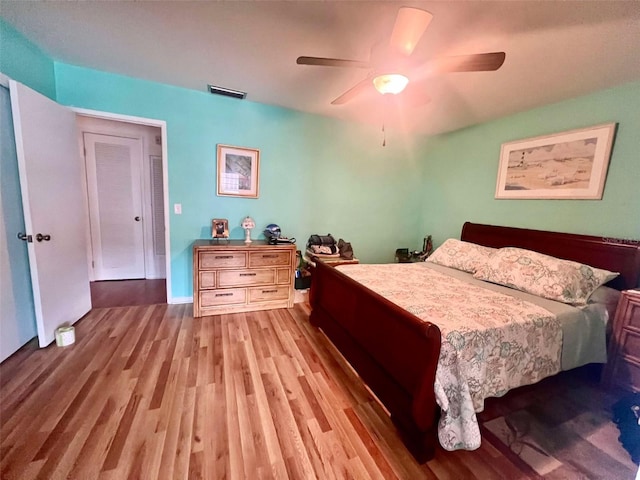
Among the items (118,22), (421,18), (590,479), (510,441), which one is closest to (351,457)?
(510,441)

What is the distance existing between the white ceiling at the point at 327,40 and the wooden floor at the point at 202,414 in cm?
241

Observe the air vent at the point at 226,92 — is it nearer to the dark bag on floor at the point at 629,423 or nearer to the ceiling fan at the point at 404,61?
the ceiling fan at the point at 404,61

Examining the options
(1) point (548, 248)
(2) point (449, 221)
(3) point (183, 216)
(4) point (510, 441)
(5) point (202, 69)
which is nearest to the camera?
(4) point (510, 441)

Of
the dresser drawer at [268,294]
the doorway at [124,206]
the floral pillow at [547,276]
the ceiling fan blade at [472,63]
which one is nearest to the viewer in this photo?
the ceiling fan blade at [472,63]

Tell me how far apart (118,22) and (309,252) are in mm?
2769

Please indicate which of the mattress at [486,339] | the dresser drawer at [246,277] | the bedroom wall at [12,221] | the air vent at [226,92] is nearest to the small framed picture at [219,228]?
the dresser drawer at [246,277]

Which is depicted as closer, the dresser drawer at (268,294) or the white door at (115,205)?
the dresser drawer at (268,294)

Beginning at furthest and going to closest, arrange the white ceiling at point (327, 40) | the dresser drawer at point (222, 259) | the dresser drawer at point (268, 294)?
the dresser drawer at point (268, 294) → the dresser drawer at point (222, 259) → the white ceiling at point (327, 40)

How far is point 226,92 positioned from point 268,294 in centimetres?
233

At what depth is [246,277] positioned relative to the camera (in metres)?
2.96

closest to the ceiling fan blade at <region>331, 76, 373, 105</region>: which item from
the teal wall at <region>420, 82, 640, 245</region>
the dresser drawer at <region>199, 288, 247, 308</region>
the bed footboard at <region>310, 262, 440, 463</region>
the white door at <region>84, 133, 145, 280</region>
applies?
the bed footboard at <region>310, 262, 440, 463</region>

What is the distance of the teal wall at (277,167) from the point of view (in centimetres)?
276

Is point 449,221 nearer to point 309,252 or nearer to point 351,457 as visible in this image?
point 309,252

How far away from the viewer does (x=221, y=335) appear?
98.1 inches
